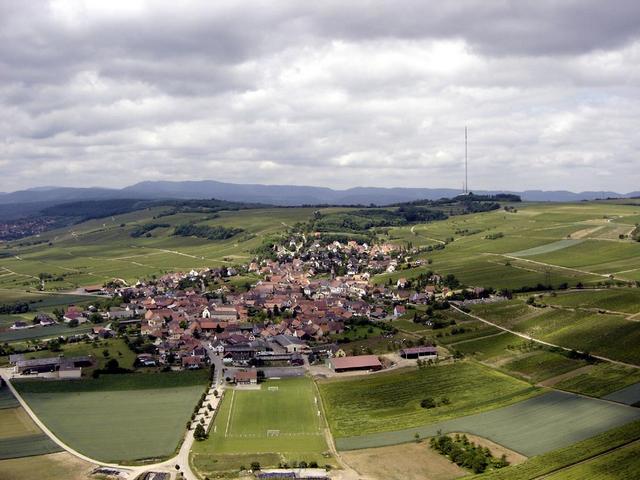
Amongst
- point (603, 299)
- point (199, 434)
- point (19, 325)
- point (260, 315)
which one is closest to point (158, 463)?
point (199, 434)

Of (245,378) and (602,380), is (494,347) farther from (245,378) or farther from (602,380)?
(245,378)

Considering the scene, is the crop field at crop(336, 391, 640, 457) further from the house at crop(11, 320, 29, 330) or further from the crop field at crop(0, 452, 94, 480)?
the house at crop(11, 320, 29, 330)

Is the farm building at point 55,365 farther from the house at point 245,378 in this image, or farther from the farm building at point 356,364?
the farm building at point 356,364

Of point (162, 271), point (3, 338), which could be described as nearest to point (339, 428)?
point (3, 338)

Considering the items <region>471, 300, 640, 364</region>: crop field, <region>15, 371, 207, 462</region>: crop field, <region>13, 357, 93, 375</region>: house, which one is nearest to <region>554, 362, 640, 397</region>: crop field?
<region>471, 300, 640, 364</region>: crop field

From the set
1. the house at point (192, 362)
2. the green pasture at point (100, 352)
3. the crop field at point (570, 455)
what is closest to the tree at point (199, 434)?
the house at point (192, 362)
